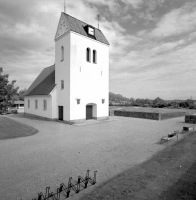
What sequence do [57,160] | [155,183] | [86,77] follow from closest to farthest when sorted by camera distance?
[155,183] → [57,160] → [86,77]

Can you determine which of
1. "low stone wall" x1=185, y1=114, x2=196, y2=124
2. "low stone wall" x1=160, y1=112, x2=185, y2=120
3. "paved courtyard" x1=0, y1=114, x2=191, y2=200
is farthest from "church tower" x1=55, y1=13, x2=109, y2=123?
"low stone wall" x1=185, y1=114, x2=196, y2=124

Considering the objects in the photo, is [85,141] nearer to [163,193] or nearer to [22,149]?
[22,149]

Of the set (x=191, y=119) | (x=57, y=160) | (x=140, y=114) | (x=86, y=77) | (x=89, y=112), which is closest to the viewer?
(x=57, y=160)

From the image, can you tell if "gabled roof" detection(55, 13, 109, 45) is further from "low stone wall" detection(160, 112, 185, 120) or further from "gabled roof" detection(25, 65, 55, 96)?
"low stone wall" detection(160, 112, 185, 120)

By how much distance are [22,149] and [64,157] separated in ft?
9.93

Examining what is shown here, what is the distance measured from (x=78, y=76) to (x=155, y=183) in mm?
14788

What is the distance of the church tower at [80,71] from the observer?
17.2 meters

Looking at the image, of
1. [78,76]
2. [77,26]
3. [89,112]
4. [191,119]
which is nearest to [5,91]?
[78,76]

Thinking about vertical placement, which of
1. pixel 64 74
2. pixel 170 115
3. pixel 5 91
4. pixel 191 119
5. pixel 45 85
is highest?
pixel 64 74

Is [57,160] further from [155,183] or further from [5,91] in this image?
[5,91]

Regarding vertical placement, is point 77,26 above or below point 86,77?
above

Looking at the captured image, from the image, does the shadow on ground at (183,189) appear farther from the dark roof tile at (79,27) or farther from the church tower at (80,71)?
the dark roof tile at (79,27)

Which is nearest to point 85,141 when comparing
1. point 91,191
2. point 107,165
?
point 107,165

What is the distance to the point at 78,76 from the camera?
57.8 ft
